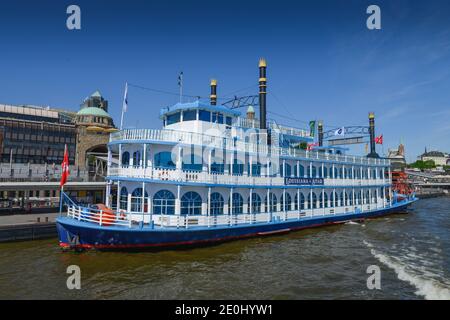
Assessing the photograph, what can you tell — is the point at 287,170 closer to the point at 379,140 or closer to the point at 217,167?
the point at 217,167

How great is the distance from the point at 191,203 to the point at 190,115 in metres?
6.26

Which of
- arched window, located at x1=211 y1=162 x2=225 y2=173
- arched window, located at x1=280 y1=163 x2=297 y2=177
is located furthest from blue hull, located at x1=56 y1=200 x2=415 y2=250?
arched window, located at x1=280 y1=163 x2=297 y2=177

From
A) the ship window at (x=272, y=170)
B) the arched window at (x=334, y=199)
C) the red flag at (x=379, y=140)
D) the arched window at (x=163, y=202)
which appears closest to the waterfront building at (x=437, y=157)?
the red flag at (x=379, y=140)

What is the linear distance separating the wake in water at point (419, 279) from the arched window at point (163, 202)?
11844 mm

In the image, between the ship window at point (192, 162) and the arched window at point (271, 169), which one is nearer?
the ship window at point (192, 162)

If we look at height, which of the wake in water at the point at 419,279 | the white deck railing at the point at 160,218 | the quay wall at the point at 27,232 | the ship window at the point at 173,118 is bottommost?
the wake in water at the point at 419,279

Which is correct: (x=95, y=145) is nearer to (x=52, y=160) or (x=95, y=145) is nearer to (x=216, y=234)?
(x=52, y=160)

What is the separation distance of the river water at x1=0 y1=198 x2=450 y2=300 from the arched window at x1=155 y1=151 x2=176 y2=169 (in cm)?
501

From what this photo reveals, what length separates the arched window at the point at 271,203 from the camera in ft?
72.0

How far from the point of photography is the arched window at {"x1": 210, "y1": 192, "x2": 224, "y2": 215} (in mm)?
19141

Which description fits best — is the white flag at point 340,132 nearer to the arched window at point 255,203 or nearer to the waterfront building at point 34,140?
the arched window at point 255,203

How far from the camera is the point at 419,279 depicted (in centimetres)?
1348

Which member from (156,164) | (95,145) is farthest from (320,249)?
(95,145)
